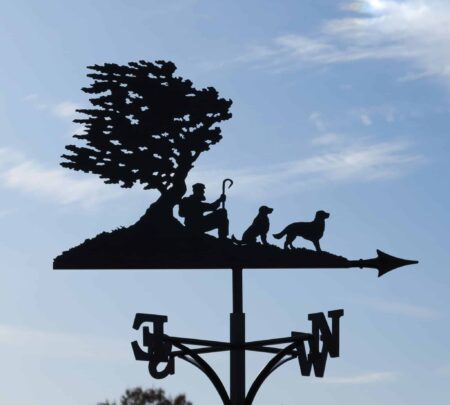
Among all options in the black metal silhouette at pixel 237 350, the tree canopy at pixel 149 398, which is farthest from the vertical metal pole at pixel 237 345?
the tree canopy at pixel 149 398

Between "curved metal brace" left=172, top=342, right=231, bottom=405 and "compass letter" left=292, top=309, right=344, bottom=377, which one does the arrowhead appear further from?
"curved metal brace" left=172, top=342, right=231, bottom=405

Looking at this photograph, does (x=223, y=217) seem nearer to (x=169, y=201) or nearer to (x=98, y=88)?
(x=169, y=201)

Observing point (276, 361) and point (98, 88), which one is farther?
point (98, 88)

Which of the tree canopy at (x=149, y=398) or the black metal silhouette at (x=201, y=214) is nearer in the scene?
the black metal silhouette at (x=201, y=214)

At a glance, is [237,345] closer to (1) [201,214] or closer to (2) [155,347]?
(2) [155,347]

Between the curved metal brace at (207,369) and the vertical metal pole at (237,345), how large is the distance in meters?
0.14

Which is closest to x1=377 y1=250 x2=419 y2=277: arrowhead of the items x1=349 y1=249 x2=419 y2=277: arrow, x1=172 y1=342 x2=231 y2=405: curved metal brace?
x1=349 y1=249 x2=419 y2=277: arrow

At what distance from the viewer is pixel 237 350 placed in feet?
61.2

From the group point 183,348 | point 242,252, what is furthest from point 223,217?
point 183,348

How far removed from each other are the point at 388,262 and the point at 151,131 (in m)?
3.61

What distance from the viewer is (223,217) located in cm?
1942

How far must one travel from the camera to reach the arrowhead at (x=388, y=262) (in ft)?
63.9

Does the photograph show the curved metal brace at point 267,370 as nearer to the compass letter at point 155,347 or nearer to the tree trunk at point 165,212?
the compass letter at point 155,347

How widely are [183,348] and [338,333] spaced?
1.93m
